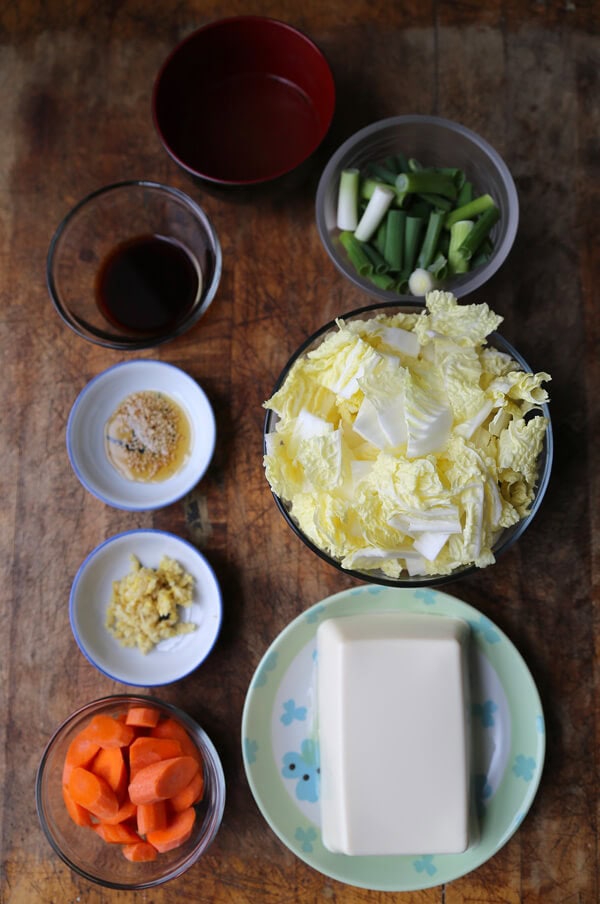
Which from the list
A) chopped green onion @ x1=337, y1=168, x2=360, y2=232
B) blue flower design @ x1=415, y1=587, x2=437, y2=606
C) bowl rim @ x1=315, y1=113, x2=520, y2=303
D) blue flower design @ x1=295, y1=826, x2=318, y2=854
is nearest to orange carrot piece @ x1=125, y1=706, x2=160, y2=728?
blue flower design @ x1=295, y1=826, x2=318, y2=854

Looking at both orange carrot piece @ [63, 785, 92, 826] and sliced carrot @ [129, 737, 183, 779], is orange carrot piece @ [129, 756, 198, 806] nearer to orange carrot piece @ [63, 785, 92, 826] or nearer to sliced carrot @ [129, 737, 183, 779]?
sliced carrot @ [129, 737, 183, 779]

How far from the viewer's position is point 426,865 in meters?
1.58

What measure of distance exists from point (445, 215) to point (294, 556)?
0.78 m

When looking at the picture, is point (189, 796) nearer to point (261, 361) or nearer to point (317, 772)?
point (317, 772)

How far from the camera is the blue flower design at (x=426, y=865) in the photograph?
Answer: 5.18 feet

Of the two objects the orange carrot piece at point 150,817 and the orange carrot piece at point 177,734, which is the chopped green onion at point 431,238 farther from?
the orange carrot piece at point 150,817

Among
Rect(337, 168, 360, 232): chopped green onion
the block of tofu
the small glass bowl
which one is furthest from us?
Rect(337, 168, 360, 232): chopped green onion

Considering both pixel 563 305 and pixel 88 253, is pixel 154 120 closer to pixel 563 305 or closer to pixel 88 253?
pixel 88 253

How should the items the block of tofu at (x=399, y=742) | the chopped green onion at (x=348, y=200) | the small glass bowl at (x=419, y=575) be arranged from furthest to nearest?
the chopped green onion at (x=348, y=200), the block of tofu at (x=399, y=742), the small glass bowl at (x=419, y=575)

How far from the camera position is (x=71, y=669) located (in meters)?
1.70

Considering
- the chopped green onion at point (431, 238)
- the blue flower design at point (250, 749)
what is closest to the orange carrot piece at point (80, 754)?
the blue flower design at point (250, 749)

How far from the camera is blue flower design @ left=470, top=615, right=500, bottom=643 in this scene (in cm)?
160

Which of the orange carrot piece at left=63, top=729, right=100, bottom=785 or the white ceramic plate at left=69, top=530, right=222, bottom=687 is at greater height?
the white ceramic plate at left=69, top=530, right=222, bottom=687

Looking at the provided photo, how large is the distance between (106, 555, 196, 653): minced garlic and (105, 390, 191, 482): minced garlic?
199mm
